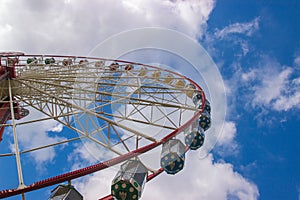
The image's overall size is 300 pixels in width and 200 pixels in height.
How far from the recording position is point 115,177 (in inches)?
247

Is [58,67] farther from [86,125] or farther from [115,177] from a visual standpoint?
[115,177]

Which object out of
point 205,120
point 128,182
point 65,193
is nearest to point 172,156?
point 128,182

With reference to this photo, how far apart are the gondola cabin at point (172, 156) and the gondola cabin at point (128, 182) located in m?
1.06

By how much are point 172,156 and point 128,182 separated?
1.68 meters

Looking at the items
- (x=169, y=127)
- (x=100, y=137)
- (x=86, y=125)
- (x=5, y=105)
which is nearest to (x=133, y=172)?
(x=100, y=137)

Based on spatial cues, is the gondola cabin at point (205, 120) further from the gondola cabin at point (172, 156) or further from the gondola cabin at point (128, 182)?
the gondola cabin at point (128, 182)

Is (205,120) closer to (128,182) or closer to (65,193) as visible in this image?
(128,182)

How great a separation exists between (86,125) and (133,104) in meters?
3.17

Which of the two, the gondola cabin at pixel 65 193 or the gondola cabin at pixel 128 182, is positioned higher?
the gondola cabin at pixel 128 182

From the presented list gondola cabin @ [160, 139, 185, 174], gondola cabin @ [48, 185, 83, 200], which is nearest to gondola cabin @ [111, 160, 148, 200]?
gondola cabin @ [48, 185, 83, 200]

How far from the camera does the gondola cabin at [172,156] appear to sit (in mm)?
7195

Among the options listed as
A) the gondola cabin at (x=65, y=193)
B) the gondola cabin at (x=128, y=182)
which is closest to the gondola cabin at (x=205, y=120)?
the gondola cabin at (x=128, y=182)

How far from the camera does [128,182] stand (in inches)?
239

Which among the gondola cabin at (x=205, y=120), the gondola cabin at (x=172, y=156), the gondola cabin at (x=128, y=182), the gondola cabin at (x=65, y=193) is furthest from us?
the gondola cabin at (x=205, y=120)
